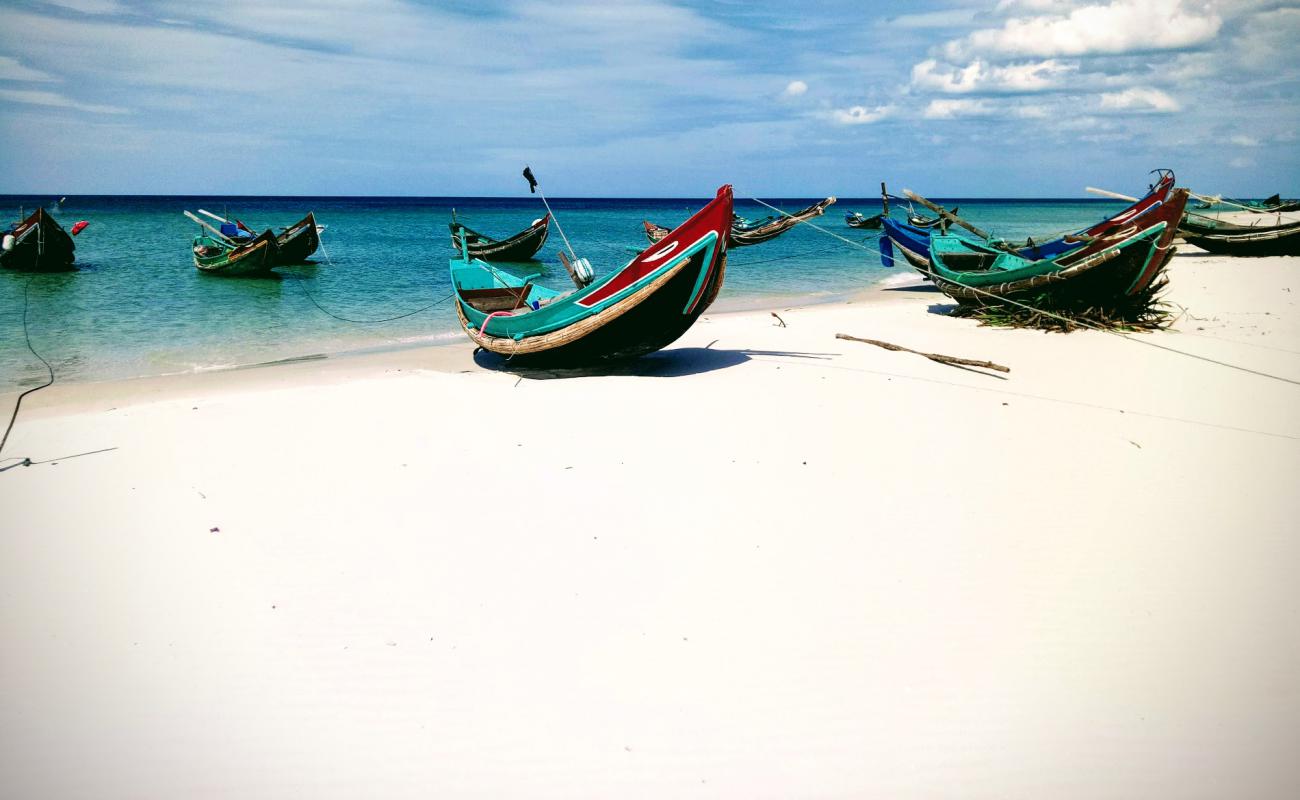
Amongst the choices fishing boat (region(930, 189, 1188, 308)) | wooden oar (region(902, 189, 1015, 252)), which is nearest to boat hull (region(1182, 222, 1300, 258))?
wooden oar (region(902, 189, 1015, 252))

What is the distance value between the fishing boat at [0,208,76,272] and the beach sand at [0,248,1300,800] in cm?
1622

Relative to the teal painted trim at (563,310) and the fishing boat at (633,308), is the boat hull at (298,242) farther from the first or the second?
the fishing boat at (633,308)

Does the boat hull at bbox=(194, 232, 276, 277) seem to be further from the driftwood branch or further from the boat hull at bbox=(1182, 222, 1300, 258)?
the boat hull at bbox=(1182, 222, 1300, 258)

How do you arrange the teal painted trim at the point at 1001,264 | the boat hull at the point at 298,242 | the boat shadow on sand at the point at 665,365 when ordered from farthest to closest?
the boat hull at the point at 298,242, the teal painted trim at the point at 1001,264, the boat shadow on sand at the point at 665,365

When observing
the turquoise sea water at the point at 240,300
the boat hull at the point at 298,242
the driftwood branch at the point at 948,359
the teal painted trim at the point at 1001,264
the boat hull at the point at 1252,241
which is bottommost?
the turquoise sea water at the point at 240,300

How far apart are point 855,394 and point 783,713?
14.9 feet

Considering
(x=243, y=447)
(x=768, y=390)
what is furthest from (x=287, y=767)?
(x=768, y=390)

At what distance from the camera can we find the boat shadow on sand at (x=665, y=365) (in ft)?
27.2

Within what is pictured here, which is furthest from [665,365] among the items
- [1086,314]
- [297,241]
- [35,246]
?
Answer: [35,246]

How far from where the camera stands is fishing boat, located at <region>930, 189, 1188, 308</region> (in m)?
9.67

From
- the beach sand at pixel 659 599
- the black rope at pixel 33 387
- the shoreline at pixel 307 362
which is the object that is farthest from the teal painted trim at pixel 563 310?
the black rope at pixel 33 387

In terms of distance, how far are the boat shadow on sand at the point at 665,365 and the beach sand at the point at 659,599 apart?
1.47 meters

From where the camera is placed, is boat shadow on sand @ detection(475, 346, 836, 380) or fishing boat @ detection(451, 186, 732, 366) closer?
fishing boat @ detection(451, 186, 732, 366)

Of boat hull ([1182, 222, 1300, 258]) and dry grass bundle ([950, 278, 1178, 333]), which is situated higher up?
boat hull ([1182, 222, 1300, 258])
